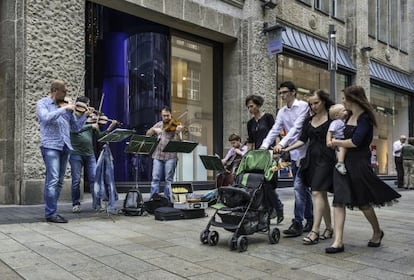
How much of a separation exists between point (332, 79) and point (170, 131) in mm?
5465

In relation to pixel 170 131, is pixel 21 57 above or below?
above

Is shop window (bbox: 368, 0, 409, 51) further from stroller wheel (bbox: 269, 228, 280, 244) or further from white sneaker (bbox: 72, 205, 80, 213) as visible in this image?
stroller wheel (bbox: 269, 228, 280, 244)

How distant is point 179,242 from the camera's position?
233 inches

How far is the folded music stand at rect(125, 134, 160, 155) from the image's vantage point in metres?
7.77

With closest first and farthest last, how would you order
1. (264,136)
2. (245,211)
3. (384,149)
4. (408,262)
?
(408,262) → (245,211) → (264,136) → (384,149)

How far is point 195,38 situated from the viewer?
14.4 meters

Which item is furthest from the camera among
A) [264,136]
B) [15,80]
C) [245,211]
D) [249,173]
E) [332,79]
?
[332,79]

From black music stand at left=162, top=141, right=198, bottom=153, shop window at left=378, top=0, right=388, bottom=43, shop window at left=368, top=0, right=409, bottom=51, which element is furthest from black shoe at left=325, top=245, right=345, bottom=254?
shop window at left=378, top=0, right=388, bottom=43

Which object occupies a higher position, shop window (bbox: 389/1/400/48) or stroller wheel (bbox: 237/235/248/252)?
shop window (bbox: 389/1/400/48)

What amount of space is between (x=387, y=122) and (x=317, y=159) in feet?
64.7

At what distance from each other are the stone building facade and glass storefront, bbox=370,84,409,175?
8.7 inches

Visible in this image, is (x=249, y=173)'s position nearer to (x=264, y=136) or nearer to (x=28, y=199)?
(x=264, y=136)

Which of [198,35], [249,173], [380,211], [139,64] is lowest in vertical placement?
[380,211]

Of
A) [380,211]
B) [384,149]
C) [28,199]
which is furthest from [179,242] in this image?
[384,149]
